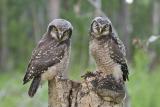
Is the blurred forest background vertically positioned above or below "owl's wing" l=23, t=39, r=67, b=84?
above

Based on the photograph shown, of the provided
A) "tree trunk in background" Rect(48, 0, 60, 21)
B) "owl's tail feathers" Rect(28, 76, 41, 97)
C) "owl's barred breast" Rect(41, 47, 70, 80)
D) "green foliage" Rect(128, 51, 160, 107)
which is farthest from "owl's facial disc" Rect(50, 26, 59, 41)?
"tree trunk in background" Rect(48, 0, 60, 21)

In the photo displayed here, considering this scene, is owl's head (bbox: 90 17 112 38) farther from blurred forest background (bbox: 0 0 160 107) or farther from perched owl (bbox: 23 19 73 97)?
blurred forest background (bbox: 0 0 160 107)

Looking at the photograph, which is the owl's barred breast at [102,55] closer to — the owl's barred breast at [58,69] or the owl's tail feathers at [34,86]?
the owl's barred breast at [58,69]

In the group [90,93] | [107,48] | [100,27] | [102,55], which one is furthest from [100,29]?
[90,93]

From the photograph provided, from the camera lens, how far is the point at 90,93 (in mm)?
4945

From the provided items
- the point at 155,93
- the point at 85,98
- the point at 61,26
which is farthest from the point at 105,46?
the point at 85,98

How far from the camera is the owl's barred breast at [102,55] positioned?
632 centimetres

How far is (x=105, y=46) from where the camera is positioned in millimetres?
6320

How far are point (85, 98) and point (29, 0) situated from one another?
22.2 metres

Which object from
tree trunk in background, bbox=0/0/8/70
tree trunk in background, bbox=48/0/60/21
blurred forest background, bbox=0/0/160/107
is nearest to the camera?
blurred forest background, bbox=0/0/160/107

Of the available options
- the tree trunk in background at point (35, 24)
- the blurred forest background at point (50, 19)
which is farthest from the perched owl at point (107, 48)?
the tree trunk in background at point (35, 24)

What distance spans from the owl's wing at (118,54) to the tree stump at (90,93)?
3.27 ft

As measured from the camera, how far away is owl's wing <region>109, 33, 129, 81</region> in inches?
243

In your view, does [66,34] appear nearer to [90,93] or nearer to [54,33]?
[54,33]
